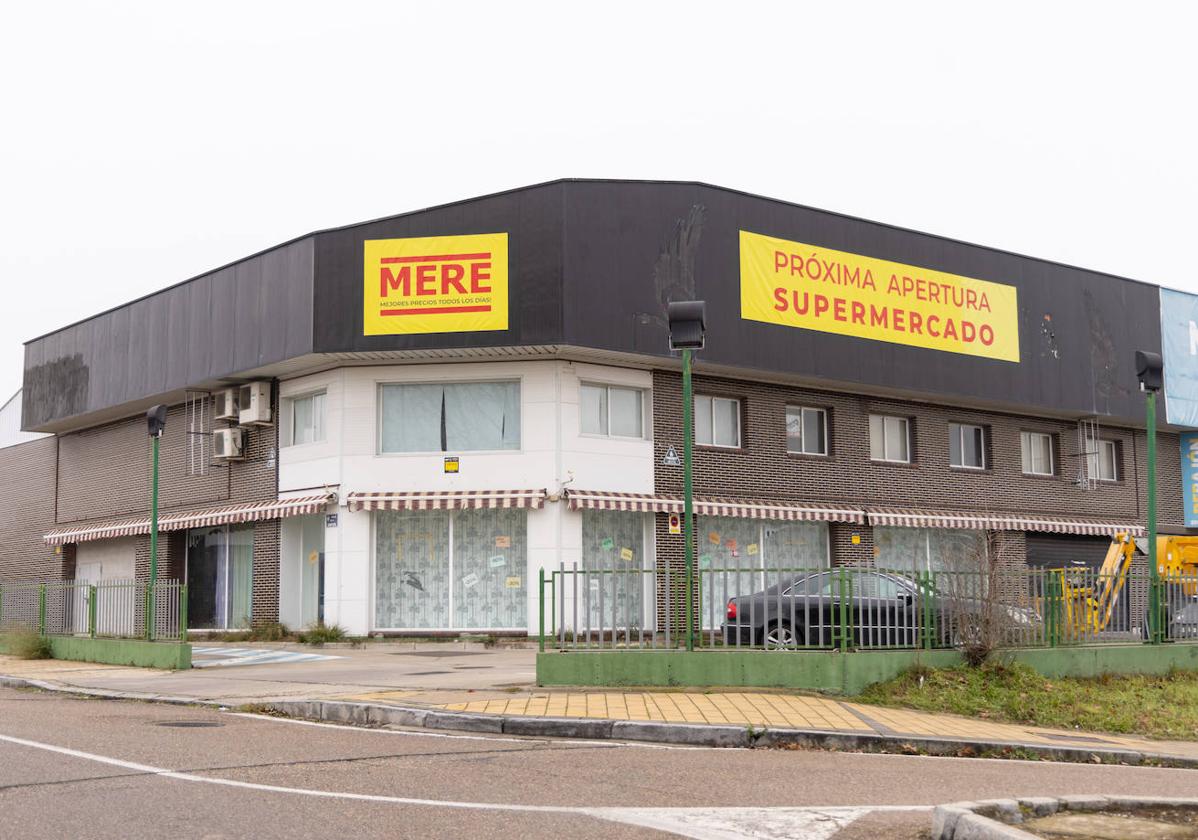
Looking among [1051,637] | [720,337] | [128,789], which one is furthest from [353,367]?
[128,789]

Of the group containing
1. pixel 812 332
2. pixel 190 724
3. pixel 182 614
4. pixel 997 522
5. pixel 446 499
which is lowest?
pixel 190 724

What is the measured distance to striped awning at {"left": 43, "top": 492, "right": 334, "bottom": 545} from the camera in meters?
25.4

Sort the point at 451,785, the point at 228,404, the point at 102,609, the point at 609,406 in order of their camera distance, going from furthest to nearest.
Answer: the point at 228,404, the point at 609,406, the point at 102,609, the point at 451,785

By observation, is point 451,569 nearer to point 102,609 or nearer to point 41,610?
point 102,609

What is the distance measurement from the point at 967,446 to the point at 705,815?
1032 inches

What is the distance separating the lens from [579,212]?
953 inches

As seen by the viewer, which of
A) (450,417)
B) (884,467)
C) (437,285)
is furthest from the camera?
(884,467)

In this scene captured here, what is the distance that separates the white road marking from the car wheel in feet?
20.3

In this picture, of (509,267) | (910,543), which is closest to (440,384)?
(509,267)

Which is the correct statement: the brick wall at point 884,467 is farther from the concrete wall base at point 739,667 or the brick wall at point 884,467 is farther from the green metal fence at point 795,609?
the concrete wall base at point 739,667

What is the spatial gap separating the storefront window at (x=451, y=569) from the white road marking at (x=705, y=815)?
16924mm

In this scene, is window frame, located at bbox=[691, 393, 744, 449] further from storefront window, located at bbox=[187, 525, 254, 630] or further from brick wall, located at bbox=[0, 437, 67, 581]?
brick wall, located at bbox=[0, 437, 67, 581]

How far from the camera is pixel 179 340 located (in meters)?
28.8

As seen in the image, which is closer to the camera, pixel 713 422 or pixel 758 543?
pixel 713 422
